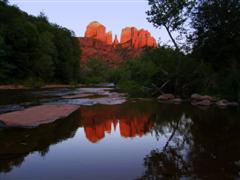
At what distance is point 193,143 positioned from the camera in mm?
8383

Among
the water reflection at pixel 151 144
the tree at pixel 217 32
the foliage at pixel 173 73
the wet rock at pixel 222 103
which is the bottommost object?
the wet rock at pixel 222 103

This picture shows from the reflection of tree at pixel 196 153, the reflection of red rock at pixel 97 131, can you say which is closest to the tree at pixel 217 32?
the reflection of tree at pixel 196 153

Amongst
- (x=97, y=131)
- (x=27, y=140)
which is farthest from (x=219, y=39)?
(x=27, y=140)

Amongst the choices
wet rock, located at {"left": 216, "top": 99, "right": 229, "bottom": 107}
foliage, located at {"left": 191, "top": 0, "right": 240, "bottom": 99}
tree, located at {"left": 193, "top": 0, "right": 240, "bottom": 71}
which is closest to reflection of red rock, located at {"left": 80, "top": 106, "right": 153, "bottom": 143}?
wet rock, located at {"left": 216, "top": 99, "right": 229, "bottom": 107}

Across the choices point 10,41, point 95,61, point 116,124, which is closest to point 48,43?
point 10,41

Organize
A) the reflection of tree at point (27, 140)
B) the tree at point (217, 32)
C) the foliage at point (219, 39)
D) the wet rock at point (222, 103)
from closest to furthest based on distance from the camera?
1. the reflection of tree at point (27, 140)
2. the wet rock at point (222, 103)
3. the foliage at point (219, 39)
4. the tree at point (217, 32)

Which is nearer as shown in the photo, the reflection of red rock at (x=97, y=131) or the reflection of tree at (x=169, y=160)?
the reflection of tree at (x=169, y=160)

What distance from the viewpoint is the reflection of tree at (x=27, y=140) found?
6.59 m

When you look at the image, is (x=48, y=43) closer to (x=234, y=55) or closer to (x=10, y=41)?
(x=10, y=41)

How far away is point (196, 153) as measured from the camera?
23.5 feet

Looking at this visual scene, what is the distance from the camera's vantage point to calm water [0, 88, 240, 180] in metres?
5.65

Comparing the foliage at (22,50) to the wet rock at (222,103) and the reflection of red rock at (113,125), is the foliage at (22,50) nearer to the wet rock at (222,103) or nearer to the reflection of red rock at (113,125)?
the reflection of red rock at (113,125)

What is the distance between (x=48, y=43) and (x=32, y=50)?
5274 millimetres

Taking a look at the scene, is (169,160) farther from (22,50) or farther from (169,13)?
(22,50)
